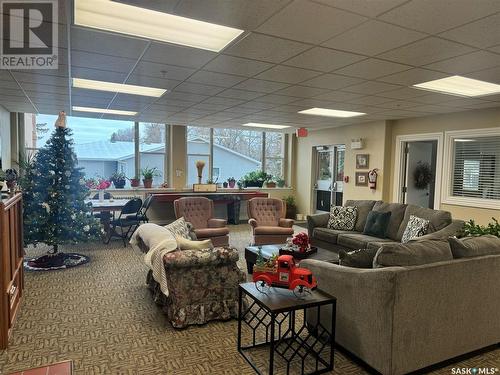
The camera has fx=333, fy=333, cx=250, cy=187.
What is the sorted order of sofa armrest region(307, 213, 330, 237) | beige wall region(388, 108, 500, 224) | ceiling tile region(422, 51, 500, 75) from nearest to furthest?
1. ceiling tile region(422, 51, 500, 75)
2. beige wall region(388, 108, 500, 224)
3. sofa armrest region(307, 213, 330, 237)

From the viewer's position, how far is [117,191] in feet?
25.8

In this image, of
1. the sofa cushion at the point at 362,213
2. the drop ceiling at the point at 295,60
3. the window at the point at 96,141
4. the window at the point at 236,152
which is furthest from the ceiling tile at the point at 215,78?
the window at the point at 236,152

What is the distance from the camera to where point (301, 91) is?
4.51 meters

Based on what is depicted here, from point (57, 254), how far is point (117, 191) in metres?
3.11

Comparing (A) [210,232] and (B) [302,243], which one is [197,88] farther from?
(B) [302,243]

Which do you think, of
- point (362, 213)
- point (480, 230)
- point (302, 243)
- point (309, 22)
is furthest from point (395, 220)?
point (309, 22)

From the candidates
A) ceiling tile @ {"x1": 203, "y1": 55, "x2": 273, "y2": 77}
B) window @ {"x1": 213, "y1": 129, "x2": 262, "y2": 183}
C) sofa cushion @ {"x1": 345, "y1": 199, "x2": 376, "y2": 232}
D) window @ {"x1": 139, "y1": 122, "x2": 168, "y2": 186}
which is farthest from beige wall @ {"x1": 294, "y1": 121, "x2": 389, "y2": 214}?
ceiling tile @ {"x1": 203, "y1": 55, "x2": 273, "y2": 77}

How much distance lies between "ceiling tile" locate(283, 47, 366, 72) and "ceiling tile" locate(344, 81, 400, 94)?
2.74 feet

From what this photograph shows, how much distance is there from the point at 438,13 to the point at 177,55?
2.17m

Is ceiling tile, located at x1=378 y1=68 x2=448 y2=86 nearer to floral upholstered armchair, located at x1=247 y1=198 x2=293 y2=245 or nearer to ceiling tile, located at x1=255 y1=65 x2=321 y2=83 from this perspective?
ceiling tile, located at x1=255 y1=65 x2=321 y2=83

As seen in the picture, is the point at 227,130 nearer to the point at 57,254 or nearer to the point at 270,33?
the point at 57,254

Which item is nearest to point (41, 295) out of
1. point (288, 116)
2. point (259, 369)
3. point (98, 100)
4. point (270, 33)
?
point (259, 369)

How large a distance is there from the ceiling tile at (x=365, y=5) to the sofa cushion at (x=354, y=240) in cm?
330

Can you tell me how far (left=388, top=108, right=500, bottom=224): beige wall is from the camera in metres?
5.44
